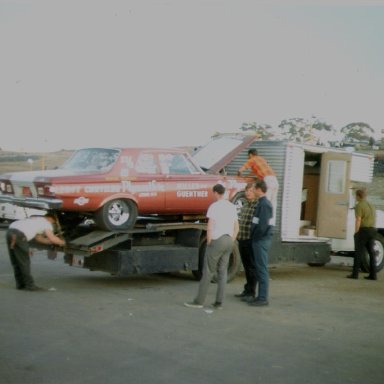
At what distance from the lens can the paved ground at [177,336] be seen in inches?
233

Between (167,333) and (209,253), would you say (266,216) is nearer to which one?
(209,253)

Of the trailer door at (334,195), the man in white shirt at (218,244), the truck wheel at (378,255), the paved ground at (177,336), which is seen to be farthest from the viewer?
the truck wheel at (378,255)

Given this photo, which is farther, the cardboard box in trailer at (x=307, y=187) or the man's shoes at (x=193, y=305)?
the cardboard box in trailer at (x=307, y=187)

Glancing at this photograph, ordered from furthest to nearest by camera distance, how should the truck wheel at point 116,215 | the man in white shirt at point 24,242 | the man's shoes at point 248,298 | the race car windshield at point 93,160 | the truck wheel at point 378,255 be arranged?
the truck wheel at point 378,255 < the race car windshield at point 93,160 < the truck wheel at point 116,215 < the man in white shirt at point 24,242 < the man's shoes at point 248,298

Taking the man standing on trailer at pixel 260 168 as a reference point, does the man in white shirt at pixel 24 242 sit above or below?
below

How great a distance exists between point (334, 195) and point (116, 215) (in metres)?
5.39

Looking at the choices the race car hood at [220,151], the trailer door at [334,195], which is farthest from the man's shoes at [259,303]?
the trailer door at [334,195]

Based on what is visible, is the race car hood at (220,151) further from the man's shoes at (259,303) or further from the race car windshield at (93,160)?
the man's shoes at (259,303)

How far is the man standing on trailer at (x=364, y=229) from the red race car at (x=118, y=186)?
2.91m

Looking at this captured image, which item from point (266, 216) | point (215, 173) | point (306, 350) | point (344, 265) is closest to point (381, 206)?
point (344, 265)

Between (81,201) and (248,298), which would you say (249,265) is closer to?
(248,298)

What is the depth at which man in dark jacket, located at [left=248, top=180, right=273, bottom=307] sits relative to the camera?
9.55 metres

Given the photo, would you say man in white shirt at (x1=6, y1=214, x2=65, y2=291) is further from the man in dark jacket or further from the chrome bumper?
the man in dark jacket

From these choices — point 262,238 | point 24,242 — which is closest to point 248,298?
point 262,238
